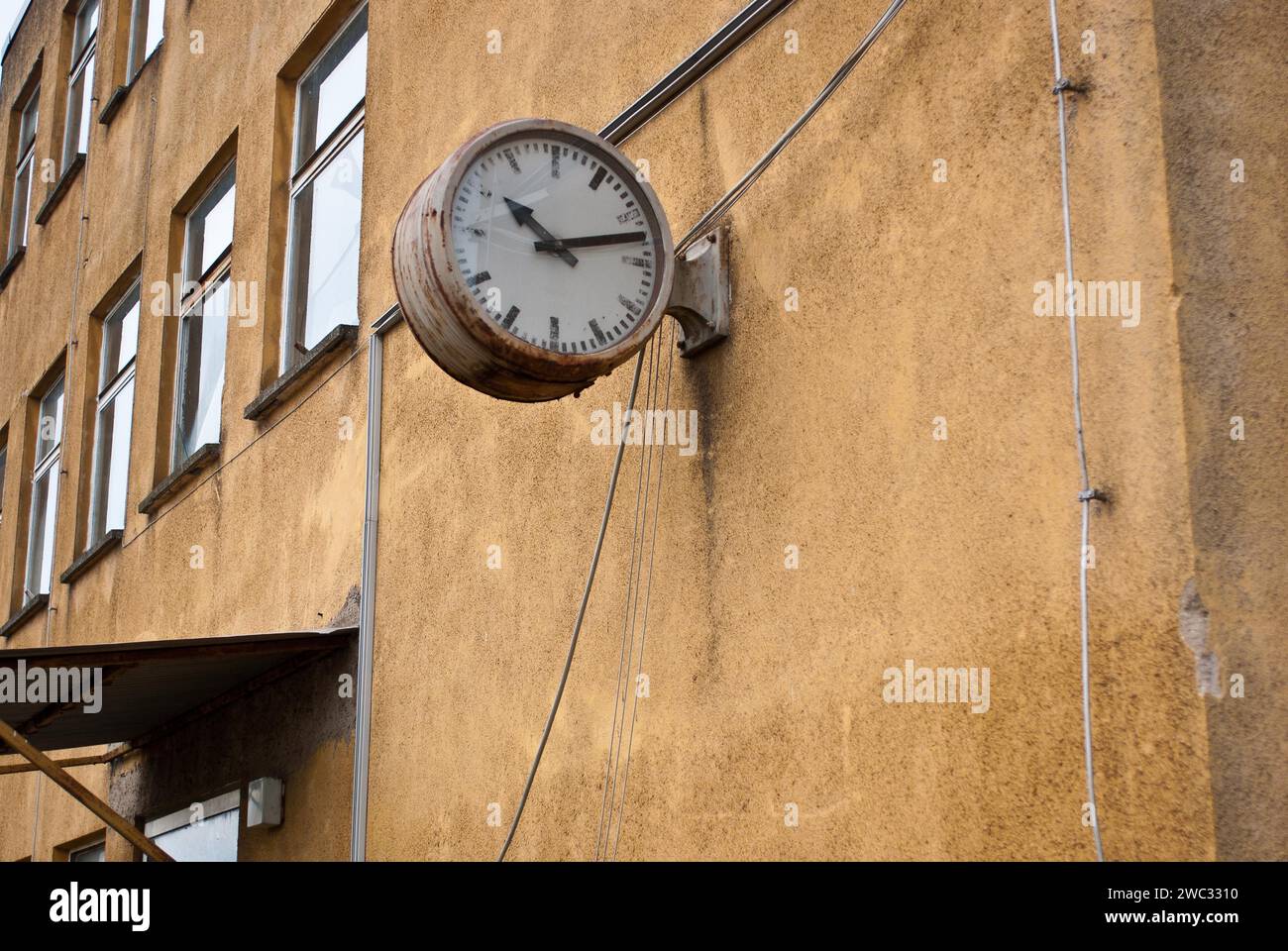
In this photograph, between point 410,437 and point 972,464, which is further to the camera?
point 410,437

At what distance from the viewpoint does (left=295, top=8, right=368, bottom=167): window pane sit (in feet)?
25.8

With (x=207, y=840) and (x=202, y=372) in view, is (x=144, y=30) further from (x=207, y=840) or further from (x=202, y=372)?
(x=207, y=840)

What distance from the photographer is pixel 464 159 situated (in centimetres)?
418

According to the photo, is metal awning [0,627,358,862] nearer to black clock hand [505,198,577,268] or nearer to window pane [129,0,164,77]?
black clock hand [505,198,577,268]

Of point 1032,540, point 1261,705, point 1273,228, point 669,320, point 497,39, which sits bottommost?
point 1261,705

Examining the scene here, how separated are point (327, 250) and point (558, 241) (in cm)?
387

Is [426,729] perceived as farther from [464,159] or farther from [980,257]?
[980,257]

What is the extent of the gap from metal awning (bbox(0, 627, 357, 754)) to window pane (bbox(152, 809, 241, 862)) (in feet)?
1.85

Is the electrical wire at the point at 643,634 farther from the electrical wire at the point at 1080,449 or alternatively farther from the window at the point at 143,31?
the window at the point at 143,31

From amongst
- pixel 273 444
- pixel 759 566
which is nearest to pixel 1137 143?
pixel 759 566

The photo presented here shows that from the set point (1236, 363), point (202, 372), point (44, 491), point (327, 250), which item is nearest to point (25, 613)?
point (44, 491)

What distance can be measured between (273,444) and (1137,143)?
5.33m

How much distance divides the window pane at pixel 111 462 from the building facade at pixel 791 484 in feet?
7.57

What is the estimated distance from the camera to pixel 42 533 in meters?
13.1
